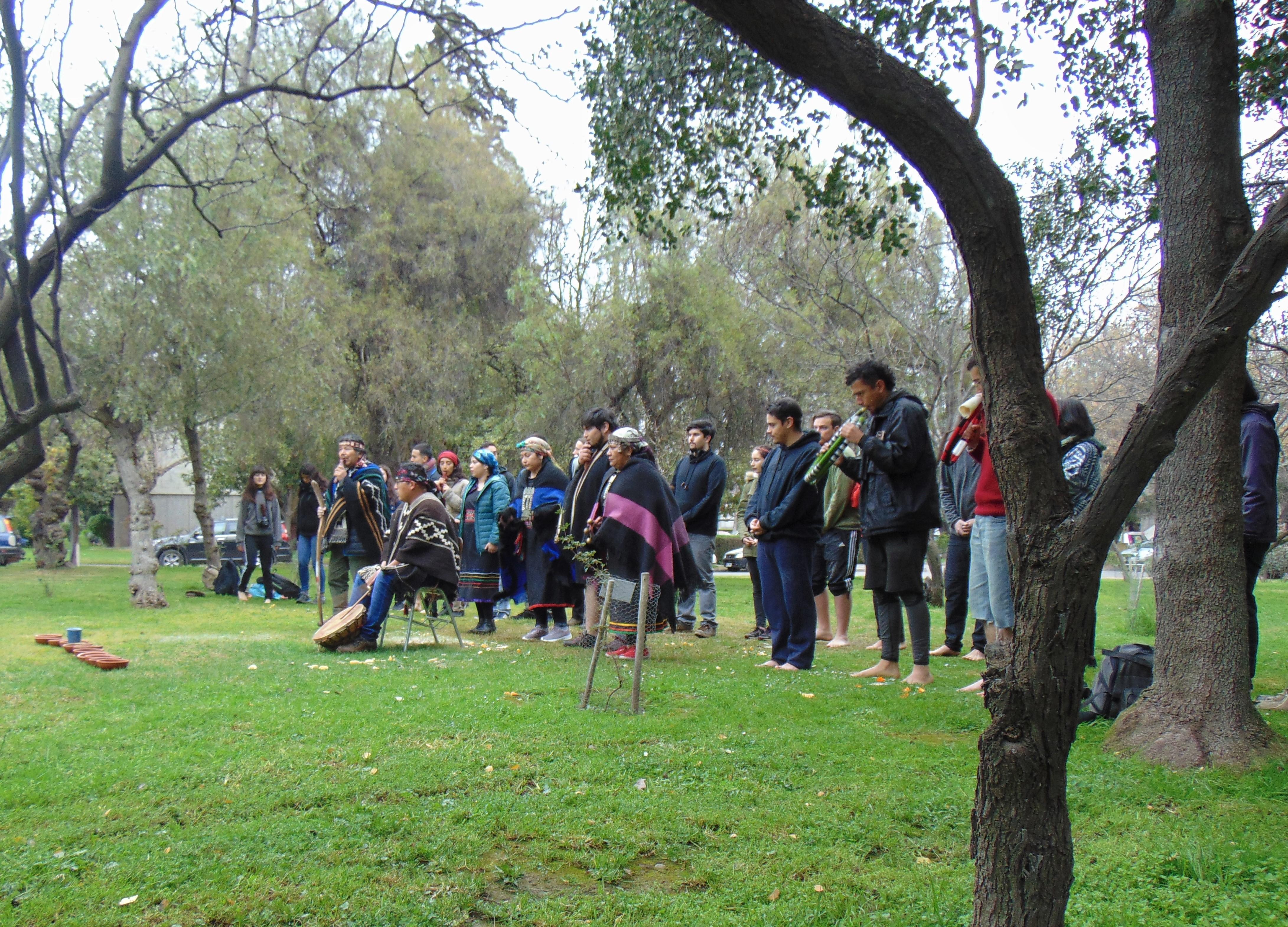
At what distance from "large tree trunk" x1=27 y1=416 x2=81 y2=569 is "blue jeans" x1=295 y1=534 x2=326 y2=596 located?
8149 millimetres

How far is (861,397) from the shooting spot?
23.7 feet

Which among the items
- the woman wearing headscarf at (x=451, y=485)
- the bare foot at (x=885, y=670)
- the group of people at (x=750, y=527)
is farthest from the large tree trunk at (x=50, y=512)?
the bare foot at (x=885, y=670)

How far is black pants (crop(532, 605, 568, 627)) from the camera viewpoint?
10.1 m

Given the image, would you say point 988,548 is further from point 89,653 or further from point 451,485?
point 451,485

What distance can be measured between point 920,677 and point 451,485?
7.03 metres

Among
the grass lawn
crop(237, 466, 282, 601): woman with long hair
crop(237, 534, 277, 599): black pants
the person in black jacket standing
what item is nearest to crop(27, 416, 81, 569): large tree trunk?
crop(237, 534, 277, 599): black pants

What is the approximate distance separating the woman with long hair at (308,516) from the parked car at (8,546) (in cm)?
1643

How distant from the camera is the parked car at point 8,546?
2708 centimetres

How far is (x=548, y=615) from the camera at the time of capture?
10.2 metres

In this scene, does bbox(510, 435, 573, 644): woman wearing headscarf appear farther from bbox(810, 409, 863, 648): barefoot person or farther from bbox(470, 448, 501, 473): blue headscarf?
bbox(810, 409, 863, 648): barefoot person

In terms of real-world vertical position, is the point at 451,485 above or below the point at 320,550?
above

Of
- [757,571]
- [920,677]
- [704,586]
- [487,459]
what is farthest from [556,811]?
[757,571]

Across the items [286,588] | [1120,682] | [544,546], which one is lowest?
[286,588]

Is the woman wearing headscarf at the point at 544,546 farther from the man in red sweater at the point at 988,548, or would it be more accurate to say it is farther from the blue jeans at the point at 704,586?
the man in red sweater at the point at 988,548
